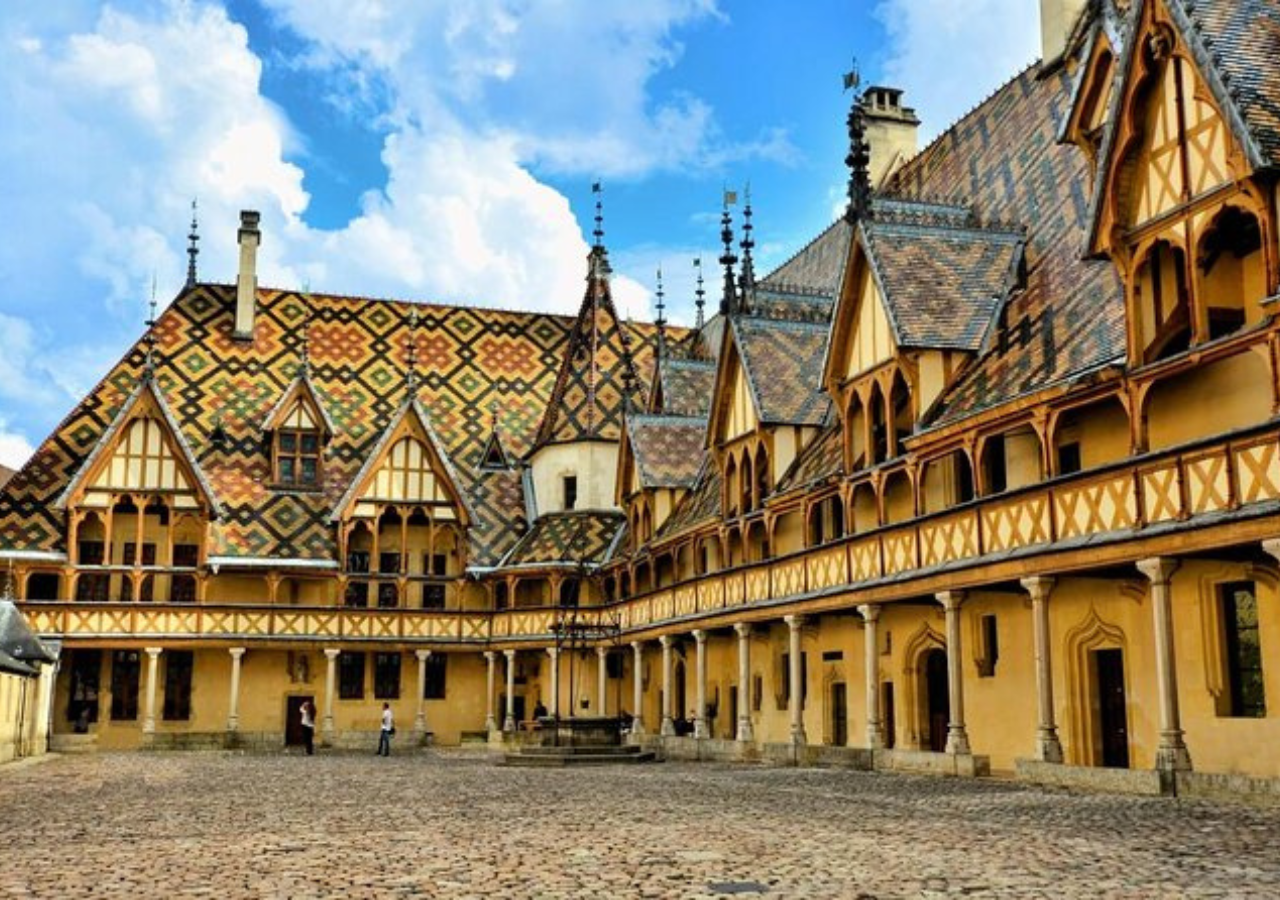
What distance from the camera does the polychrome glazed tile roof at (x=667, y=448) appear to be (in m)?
38.6

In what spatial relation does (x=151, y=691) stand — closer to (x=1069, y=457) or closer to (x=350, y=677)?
(x=350, y=677)

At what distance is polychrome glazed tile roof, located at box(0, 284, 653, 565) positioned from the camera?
42250 millimetres

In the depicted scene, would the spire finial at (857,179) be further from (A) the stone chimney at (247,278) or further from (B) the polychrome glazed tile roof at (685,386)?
(A) the stone chimney at (247,278)

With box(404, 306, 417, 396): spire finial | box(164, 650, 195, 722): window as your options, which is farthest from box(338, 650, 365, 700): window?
box(404, 306, 417, 396): spire finial

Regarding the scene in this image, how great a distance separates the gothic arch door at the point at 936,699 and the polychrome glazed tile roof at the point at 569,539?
1820cm

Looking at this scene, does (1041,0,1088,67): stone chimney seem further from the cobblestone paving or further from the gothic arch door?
the cobblestone paving

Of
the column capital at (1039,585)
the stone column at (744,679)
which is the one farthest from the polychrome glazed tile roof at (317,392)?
the column capital at (1039,585)

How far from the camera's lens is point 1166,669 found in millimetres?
16297

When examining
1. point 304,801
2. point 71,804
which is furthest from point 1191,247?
point 71,804

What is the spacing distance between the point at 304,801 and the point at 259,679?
84.8 feet

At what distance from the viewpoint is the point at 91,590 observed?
40.7m

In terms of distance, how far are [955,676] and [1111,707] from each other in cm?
229

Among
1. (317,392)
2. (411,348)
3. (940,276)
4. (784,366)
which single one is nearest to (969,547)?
(940,276)

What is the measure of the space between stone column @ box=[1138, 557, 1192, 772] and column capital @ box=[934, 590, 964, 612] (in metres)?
4.65
